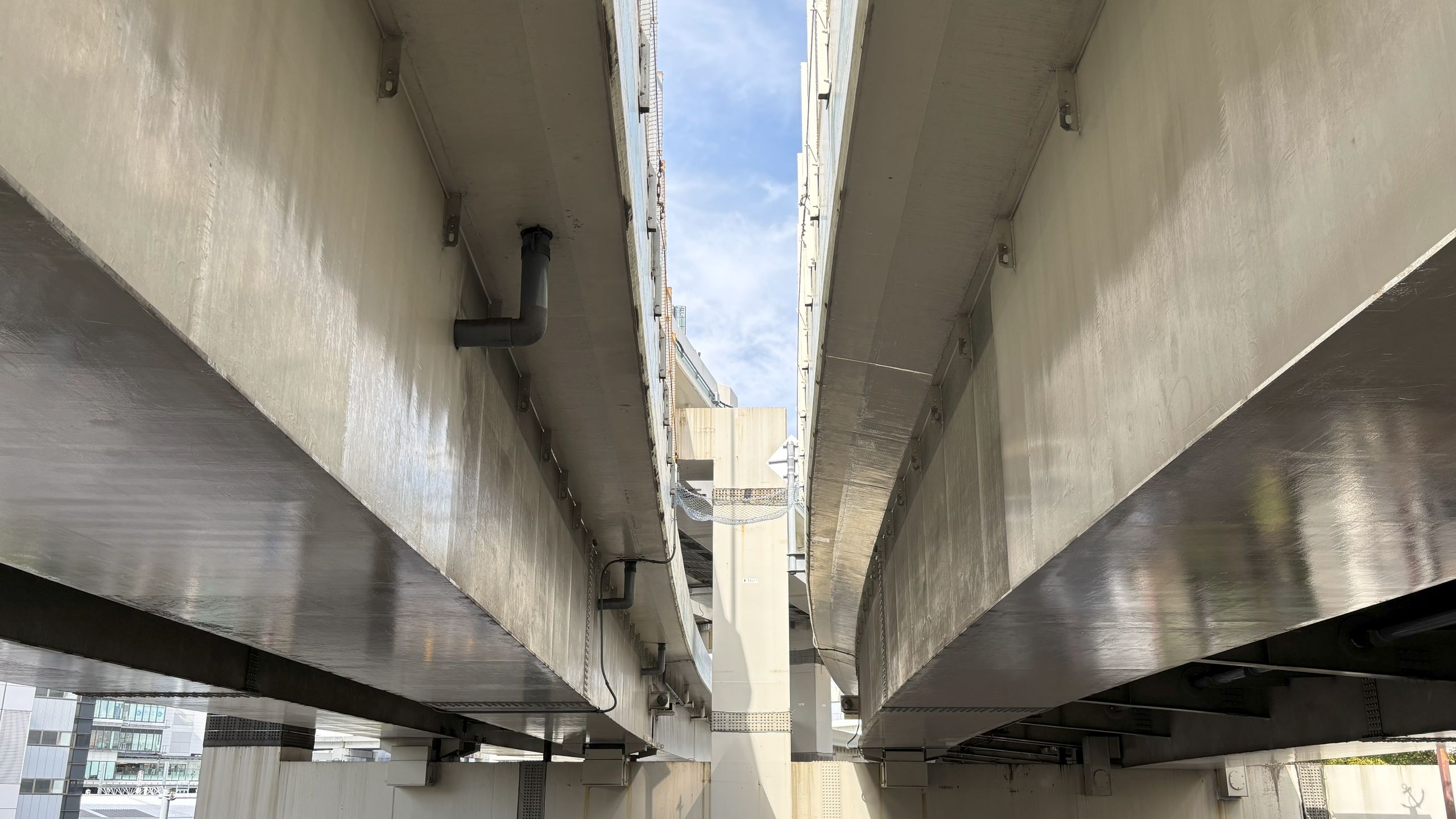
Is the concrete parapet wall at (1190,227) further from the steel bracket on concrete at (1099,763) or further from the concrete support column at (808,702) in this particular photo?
the concrete support column at (808,702)

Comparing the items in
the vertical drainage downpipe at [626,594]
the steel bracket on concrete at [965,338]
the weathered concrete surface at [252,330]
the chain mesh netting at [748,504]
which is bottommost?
the weathered concrete surface at [252,330]

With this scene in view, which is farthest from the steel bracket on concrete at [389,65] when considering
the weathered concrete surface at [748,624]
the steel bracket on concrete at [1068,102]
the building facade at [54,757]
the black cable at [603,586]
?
the building facade at [54,757]

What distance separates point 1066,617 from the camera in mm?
8531

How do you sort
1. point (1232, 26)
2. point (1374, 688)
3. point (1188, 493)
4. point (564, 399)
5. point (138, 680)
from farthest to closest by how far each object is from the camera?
point (1374, 688)
point (138, 680)
point (564, 399)
point (1188, 493)
point (1232, 26)

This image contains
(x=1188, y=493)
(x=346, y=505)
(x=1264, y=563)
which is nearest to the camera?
(x=1188, y=493)

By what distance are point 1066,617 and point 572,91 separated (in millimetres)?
5346

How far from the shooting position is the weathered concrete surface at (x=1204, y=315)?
10.3 feet

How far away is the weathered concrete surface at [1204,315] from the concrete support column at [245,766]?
2495cm

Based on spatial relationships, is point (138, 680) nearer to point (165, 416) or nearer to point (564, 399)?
point (564, 399)

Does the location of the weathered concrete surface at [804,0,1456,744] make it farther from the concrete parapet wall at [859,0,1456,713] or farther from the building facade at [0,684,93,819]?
the building facade at [0,684,93,819]

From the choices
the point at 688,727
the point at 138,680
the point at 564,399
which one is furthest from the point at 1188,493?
the point at 688,727

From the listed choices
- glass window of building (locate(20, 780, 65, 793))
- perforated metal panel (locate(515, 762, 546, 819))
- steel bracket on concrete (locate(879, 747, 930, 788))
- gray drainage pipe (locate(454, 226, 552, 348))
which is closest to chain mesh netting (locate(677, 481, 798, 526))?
steel bracket on concrete (locate(879, 747, 930, 788))

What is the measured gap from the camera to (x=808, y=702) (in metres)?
55.7

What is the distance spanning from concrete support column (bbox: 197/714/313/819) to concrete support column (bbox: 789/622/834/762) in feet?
84.2
